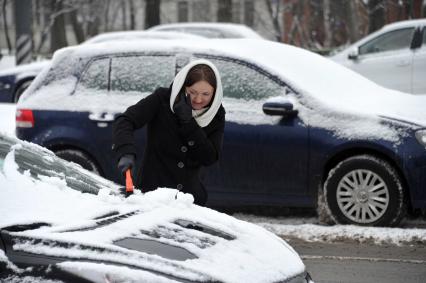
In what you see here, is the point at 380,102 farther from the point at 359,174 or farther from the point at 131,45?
the point at 131,45

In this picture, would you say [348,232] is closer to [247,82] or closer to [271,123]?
[271,123]

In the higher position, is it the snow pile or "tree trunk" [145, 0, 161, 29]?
"tree trunk" [145, 0, 161, 29]

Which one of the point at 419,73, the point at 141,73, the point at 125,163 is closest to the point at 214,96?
the point at 125,163

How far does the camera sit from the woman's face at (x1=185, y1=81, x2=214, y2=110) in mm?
5406

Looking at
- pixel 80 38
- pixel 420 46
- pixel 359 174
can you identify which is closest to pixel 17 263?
pixel 359 174

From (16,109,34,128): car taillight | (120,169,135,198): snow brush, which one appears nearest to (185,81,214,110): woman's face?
(120,169,135,198): snow brush

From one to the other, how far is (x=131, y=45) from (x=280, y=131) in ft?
5.90

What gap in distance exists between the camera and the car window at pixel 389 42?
1655 cm

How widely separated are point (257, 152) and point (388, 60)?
778 cm

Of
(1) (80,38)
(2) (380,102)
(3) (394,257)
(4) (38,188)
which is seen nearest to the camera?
(4) (38,188)

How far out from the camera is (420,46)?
16.3 metres

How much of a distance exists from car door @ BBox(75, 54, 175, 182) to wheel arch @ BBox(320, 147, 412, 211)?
67.3 inches

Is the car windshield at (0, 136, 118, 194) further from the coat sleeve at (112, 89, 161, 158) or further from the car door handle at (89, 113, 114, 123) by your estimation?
the car door handle at (89, 113, 114, 123)

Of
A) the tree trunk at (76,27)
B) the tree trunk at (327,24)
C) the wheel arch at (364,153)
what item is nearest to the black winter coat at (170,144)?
→ the wheel arch at (364,153)
